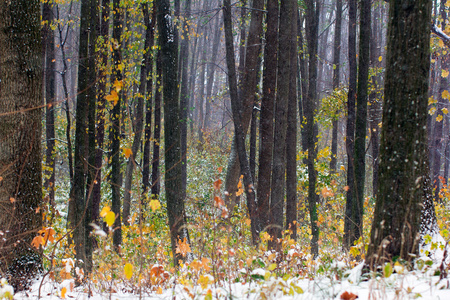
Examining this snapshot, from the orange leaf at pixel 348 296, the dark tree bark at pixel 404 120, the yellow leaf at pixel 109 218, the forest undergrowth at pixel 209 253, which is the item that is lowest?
the forest undergrowth at pixel 209 253

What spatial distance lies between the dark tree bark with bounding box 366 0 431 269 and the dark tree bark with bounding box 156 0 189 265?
368 centimetres

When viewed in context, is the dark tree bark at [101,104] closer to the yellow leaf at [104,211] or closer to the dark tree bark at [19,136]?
the dark tree bark at [19,136]

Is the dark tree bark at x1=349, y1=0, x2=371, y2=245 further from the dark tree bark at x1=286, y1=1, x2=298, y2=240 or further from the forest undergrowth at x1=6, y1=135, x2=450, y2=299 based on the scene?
the dark tree bark at x1=286, y1=1, x2=298, y2=240

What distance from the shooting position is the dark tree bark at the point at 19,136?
3.87 m

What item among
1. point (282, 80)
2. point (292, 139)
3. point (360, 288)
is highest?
point (282, 80)

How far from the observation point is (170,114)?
5863 mm

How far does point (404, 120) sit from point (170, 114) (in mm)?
3992

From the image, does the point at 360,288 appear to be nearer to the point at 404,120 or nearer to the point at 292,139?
the point at 404,120

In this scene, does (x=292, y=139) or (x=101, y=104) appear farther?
(x=101, y=104)

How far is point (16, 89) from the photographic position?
3959mm

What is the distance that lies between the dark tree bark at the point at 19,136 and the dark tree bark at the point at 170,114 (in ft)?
7.01

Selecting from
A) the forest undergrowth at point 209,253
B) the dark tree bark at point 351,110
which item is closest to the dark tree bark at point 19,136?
the forest undergrowth at point 209,253

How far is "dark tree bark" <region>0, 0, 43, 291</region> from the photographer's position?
3.87 metres

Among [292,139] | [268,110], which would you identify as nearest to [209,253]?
[268,110]
